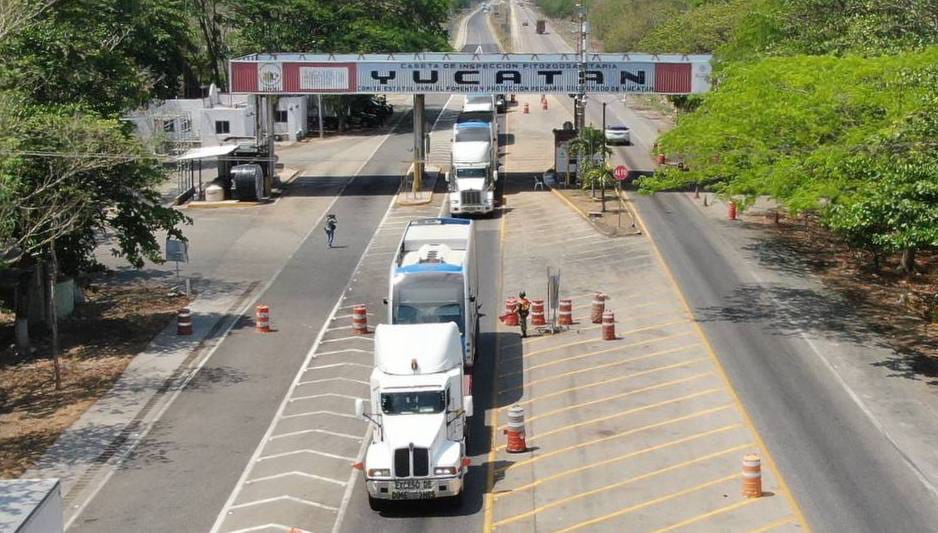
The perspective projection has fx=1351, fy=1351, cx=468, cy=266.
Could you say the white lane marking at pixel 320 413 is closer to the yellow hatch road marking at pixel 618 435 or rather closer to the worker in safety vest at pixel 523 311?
the yellow hatch road marking at pixel 618 435

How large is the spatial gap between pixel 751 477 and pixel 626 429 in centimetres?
557

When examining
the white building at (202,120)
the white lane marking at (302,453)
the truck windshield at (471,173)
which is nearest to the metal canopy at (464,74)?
the truck windshield at (471,173)

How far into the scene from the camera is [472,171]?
6481 cm

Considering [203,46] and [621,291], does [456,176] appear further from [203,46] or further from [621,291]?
[203,46]

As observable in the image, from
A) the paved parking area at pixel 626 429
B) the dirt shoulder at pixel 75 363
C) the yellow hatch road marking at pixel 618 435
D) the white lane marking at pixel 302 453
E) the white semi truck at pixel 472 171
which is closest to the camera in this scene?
the paved parking area at pixel 626 429

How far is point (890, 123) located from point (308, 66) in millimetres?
34098

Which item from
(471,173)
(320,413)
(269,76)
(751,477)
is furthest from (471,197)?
(751,477)

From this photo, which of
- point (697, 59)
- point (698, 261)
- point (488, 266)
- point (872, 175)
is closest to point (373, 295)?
point (488, 266)

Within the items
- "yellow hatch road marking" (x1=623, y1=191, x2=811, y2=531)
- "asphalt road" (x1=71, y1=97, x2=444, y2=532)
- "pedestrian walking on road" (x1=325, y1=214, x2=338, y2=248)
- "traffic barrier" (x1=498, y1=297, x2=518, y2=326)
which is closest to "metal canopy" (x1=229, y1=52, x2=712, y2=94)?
"asphalt road" (x1=71, y1=97, x2=444, y2=532)

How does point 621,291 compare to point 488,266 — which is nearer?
point 621,291

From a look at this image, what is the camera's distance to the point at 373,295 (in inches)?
1971

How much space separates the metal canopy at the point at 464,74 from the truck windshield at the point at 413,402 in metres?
39.1

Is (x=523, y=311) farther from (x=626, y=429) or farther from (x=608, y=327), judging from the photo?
(x=626, y=429)

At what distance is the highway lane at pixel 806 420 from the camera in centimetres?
2920
